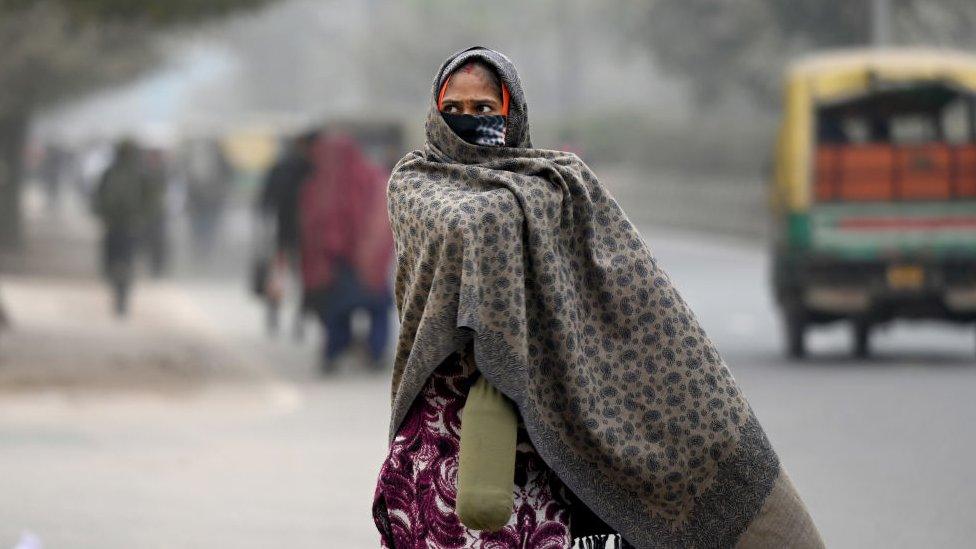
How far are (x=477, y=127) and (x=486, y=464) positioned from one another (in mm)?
679

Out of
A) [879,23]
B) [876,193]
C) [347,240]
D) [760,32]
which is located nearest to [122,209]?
[347,240]

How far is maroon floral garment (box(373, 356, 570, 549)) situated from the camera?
149 inches

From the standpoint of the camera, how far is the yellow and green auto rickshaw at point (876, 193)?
14375mm

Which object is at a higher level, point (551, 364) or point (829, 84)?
point (829, 84)

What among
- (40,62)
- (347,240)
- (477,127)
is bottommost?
(347,240)

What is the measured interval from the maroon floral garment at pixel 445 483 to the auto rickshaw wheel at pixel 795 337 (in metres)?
11.5

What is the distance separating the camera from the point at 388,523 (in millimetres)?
3947

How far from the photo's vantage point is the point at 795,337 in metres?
15.3

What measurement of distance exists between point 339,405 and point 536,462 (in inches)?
336

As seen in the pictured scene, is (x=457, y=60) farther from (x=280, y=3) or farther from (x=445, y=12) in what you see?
(x=445, y=12)

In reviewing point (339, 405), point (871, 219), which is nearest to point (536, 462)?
point (339, 405)

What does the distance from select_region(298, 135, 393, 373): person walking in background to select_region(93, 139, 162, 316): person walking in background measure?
524cm

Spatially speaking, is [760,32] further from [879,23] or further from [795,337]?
[795,337]

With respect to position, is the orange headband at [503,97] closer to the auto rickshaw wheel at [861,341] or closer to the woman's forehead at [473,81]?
the woman's forehead at [473,81]
